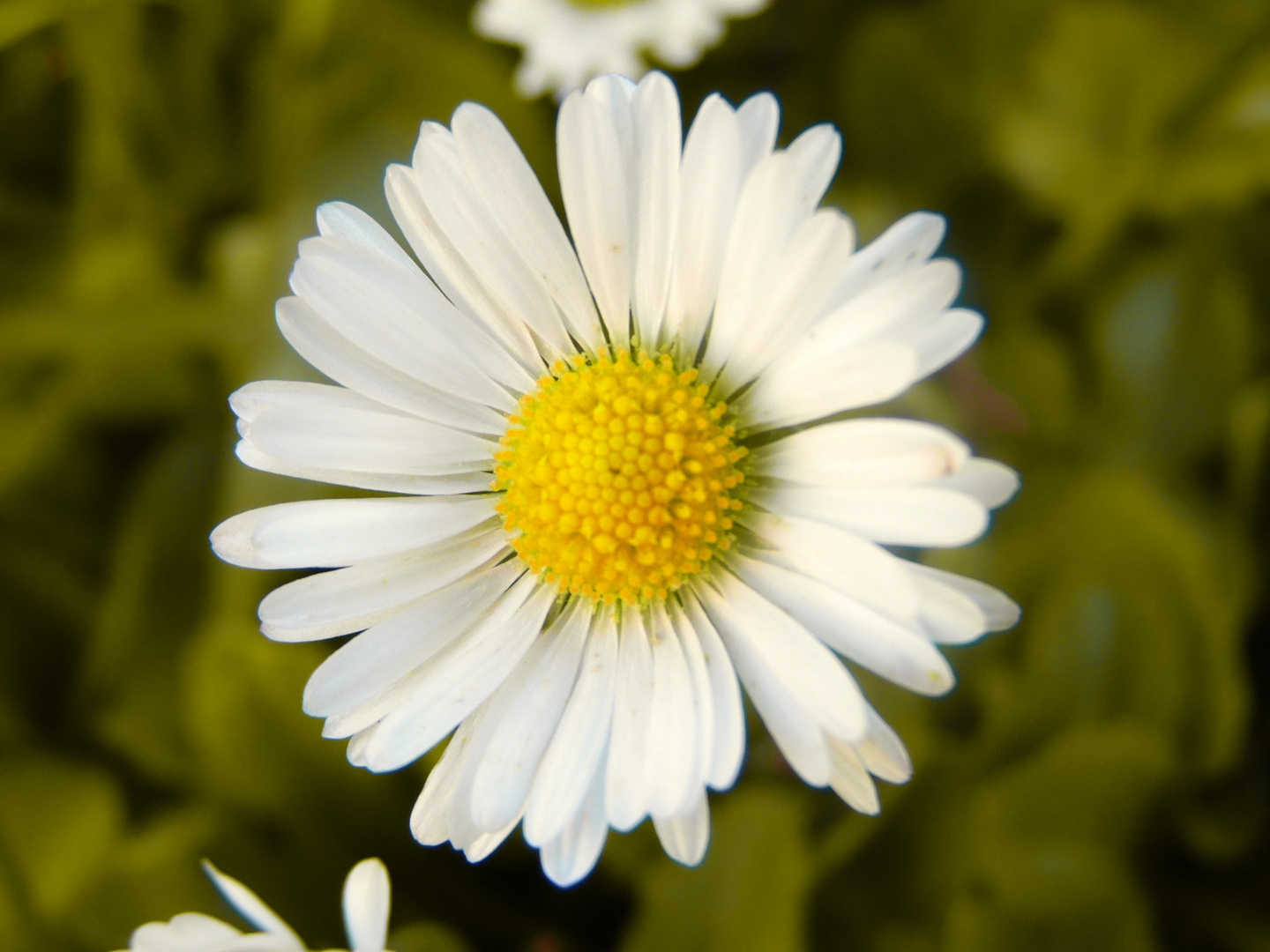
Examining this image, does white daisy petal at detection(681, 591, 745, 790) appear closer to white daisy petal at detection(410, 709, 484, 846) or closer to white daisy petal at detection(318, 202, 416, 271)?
white daisy petal at detection(410, 709, 484, 846)

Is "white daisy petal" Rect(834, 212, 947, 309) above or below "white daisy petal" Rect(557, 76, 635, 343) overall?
below

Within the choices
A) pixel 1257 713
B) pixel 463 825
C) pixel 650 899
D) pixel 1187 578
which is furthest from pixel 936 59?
pixel 463 825

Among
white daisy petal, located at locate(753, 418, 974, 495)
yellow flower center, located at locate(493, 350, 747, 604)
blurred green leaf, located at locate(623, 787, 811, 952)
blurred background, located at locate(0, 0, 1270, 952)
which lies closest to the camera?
white daisy petal, located at locate(753, 418, 974, 495)

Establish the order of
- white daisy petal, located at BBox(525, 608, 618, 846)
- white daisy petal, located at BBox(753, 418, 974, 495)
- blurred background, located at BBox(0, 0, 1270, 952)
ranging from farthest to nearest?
blurred background, located at BBox(0, 0, 1270, 952)
white daisy petal, located at BBox(525, 608, 618, 846)
white daisy petal, located at BBox(753, 418, 974, 495)

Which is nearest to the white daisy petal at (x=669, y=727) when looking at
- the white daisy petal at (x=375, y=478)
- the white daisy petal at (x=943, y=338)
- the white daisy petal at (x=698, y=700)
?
the white daisy petal at (x=698, y=700)

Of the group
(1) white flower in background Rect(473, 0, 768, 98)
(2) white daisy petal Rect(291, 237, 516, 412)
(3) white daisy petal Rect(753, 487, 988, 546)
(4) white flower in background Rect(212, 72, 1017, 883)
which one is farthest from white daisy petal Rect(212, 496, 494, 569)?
(1) white flower in background Rect(473, 0, 768, 98)

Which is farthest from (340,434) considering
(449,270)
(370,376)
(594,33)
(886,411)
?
(594,33)

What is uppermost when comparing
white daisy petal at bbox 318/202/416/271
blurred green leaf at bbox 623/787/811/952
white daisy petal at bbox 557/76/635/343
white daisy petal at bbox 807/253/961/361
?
white daisy petal at bbox 318/202/416/271

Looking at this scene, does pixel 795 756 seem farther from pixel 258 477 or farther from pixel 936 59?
pixel 936 59
